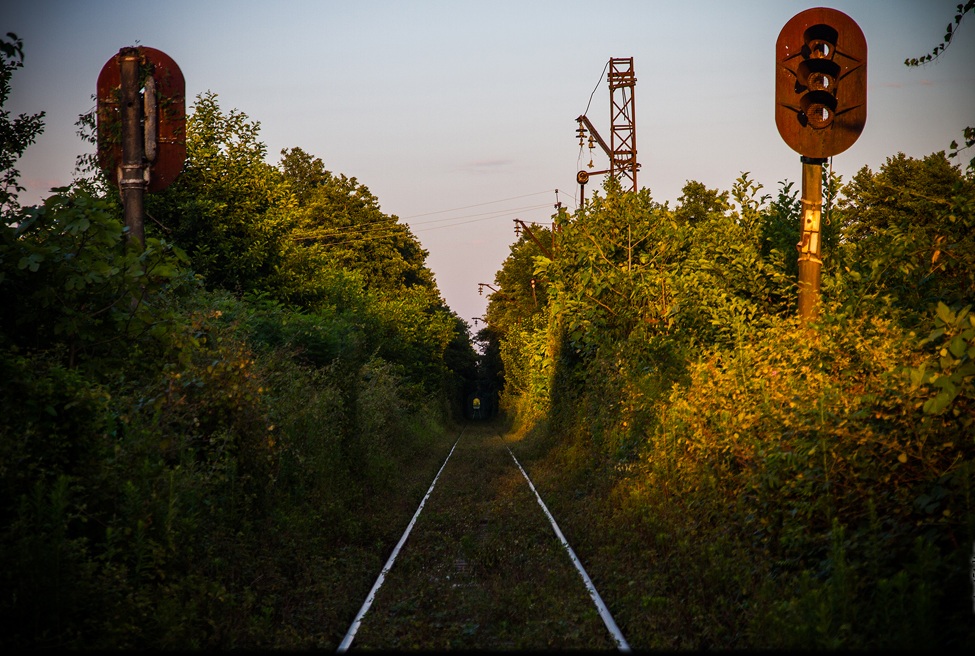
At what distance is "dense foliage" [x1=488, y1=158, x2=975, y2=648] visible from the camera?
5648mm

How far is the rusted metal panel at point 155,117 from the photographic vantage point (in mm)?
9523

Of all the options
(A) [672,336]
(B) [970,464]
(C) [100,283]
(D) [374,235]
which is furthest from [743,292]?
(D) [374,235]

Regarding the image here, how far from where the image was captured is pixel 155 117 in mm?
9500

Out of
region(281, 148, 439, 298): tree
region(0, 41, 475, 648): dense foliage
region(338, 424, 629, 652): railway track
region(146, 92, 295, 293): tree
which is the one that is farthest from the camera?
region(281, 148, 439, 298): tree

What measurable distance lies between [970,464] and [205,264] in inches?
704

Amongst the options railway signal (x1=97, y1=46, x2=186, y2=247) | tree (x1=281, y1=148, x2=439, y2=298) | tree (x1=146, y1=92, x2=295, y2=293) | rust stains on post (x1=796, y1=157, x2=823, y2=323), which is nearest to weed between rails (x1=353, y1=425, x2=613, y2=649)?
rust stains on post (x1=796, y1=157, x2=823, y2=323)

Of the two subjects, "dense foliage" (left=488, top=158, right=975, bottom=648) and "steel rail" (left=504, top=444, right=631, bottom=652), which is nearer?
"dense foliage" (left=488, top=158, right=975, bottom=648)

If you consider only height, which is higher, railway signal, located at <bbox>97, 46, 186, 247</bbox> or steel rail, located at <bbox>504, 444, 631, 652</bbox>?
railway signal, located at <bbox>97, 46, 186, 247</bbox>

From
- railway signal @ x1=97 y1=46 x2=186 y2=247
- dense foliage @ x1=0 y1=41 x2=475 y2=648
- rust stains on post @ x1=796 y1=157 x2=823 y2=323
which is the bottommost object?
dense foliage @ x1=0 y1=41 x2=475 y2=648

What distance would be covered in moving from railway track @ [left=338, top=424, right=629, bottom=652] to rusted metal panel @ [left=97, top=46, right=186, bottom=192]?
215 inches

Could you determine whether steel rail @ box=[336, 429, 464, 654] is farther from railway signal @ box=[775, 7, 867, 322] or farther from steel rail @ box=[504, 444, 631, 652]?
railway signal @ box=[775, 7, 867, 322]

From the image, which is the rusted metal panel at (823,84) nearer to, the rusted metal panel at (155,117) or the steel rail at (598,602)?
the steel rail at (598,602)

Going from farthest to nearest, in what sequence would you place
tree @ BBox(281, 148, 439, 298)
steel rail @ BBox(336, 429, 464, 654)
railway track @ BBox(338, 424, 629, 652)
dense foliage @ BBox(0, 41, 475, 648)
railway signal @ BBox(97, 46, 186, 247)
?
tree @ BBox(281, 148, 439, 298) → railway signal @ BBox(97, 46, 186, 247) → railway track @ BBox(338, 424, 629, 652) → steel rail @ BBox(336, 429, 464, 654) → dense foliage @ BBox(0, 41, 475, 648)

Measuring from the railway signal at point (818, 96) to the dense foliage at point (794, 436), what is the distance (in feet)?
2.07
